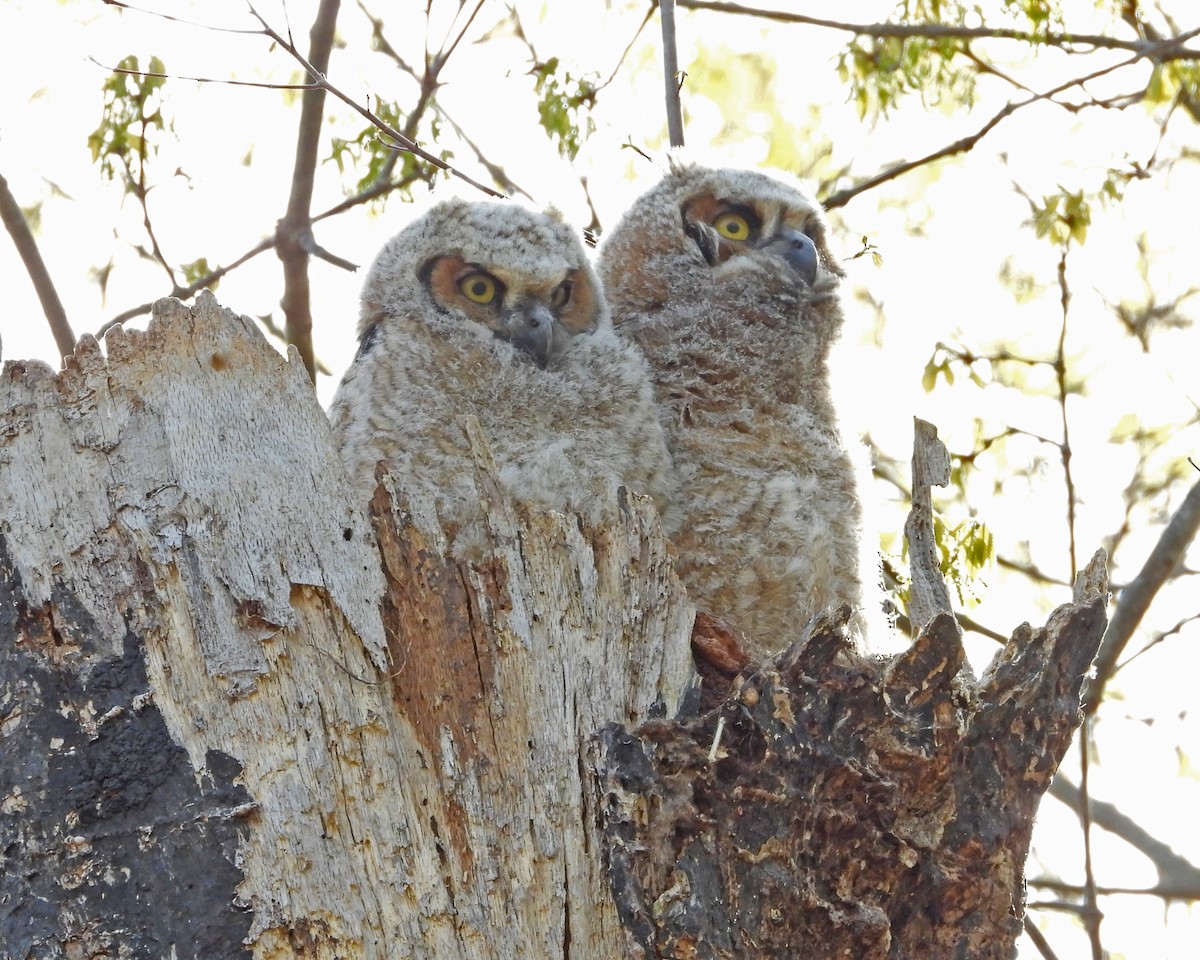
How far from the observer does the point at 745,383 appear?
3549mm

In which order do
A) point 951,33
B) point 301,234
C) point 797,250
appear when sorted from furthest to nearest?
point 951,33 → point 301,234 → point 797,250

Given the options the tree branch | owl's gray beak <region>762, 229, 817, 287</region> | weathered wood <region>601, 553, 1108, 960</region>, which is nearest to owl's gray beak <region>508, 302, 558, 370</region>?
owl's gray beak <region>762, 229, 817, 287</region>

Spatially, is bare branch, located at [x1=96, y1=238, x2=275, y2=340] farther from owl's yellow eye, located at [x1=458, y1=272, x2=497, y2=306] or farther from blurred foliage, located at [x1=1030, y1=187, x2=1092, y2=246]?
blurred foliage, located at [x1=1030, y1=187, x2=1092, y2=246]

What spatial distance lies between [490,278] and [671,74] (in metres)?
1.48

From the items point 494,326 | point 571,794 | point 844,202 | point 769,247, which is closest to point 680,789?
point 571,794

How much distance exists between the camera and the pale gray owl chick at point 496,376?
3.11 meters

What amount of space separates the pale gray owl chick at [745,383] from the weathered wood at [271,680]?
80 cm

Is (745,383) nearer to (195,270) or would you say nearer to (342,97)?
(342,97)

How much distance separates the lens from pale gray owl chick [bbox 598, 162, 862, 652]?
10.9 ft

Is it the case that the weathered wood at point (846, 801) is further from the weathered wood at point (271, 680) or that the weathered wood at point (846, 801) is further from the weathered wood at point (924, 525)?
the weathered wood at point (924, 525)

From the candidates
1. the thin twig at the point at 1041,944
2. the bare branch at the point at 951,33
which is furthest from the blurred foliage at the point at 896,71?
the thin twig at the point at 1041,944

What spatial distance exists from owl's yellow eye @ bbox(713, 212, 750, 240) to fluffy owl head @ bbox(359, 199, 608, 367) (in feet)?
1.87

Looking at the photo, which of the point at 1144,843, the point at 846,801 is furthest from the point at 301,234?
the point at 1144,843

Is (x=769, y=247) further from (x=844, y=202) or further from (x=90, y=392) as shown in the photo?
(x=90, y=392)
